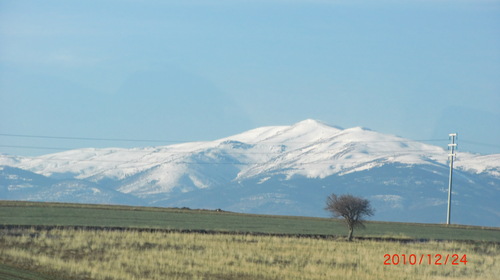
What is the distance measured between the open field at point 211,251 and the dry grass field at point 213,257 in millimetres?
64

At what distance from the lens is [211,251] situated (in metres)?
65.8

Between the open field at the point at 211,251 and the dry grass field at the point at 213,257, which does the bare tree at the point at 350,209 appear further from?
the dry grass field at the point at 213,257

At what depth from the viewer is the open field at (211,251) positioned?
54.7m

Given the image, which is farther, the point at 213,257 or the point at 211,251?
the point at 211,251

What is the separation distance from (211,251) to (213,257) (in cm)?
335

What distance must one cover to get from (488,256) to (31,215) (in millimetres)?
44608

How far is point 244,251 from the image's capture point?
66875 millimetres

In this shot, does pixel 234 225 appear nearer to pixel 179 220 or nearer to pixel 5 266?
pixel 179 220
